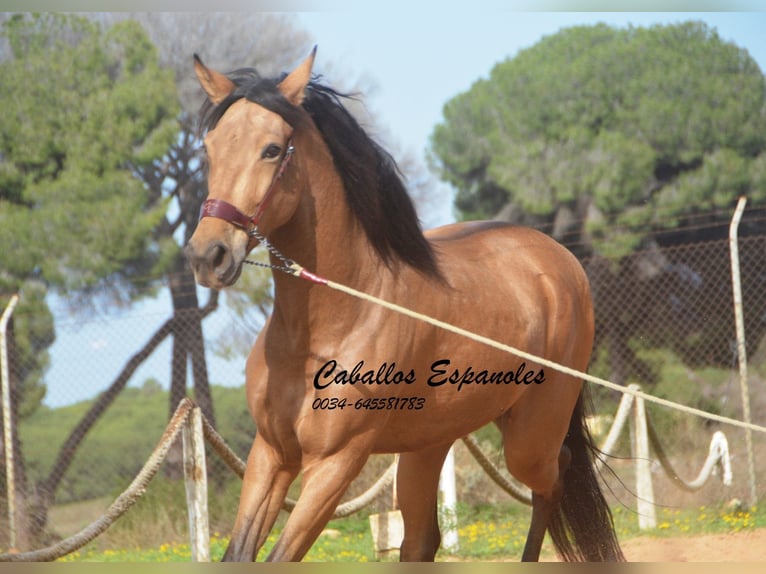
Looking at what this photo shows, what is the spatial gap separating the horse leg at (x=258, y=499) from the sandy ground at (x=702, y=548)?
3.23 meters

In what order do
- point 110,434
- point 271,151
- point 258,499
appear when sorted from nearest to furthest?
1. point 271,151
2. point 258,499
3. point 110,434

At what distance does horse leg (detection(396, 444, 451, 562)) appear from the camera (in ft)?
14.6

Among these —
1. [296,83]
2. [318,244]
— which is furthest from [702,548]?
[296,83]

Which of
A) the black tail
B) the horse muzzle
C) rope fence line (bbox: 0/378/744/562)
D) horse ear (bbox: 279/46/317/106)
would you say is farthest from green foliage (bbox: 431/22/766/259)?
the horse muzzle

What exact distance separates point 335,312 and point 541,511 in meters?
1.92

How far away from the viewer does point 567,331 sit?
15.3ft

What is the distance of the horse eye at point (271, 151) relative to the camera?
3225 millimetres

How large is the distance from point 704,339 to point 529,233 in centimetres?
759

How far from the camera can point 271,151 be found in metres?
3.25

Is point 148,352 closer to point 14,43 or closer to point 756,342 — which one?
point 14,43

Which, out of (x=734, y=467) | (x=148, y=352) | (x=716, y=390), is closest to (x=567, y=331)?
(x=734, y=467)

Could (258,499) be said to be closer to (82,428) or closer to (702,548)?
(702,548)

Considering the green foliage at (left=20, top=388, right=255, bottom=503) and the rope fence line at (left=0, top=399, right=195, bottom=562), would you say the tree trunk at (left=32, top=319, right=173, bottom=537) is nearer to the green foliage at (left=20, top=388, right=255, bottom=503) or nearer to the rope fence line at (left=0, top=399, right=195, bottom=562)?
the green foliage at (left=20, top=388, right=255, bottom=503)

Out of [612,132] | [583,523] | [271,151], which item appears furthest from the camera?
[612,132]
